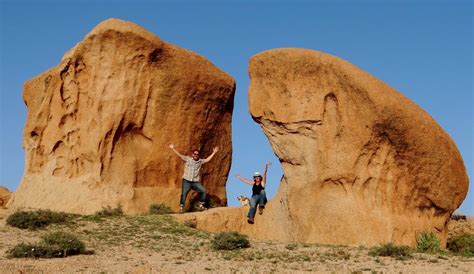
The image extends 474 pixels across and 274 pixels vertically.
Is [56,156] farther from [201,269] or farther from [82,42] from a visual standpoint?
[201,269]

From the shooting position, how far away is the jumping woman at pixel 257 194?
19.4 metres

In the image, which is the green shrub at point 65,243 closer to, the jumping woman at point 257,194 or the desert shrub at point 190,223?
the desert shrub at point 190,223

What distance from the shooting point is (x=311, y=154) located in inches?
688

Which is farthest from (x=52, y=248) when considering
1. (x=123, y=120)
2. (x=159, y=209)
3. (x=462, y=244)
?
(x=462, y=244)

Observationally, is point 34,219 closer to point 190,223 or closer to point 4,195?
point 190,223

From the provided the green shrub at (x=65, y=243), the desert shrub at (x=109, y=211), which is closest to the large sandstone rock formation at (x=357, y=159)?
the desert shrub at (x=109, y=211)

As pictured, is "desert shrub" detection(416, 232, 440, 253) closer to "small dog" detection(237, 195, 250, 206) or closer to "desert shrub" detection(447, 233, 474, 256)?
"desert shrub" detection(447, 233, 474, 256)

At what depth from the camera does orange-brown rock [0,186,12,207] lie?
29.2 m

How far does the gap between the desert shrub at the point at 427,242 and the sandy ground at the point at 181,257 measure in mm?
948

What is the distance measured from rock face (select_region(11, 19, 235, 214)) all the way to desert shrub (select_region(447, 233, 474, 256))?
A: 9.02 metres

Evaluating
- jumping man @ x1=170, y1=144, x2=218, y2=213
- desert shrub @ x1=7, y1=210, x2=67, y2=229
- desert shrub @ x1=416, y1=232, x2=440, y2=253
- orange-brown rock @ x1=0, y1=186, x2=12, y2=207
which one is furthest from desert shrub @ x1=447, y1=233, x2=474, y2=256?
orange-brown rock @ x1=0, y1=186, x2=12, y2=207

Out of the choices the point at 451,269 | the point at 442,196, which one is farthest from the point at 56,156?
the point at 451,269

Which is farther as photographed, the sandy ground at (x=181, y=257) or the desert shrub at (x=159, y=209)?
the desert shrub at (x=159, y=209)

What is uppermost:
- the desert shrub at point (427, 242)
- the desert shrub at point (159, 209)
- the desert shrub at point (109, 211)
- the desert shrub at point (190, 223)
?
the desert shrub at point (159, 209)
